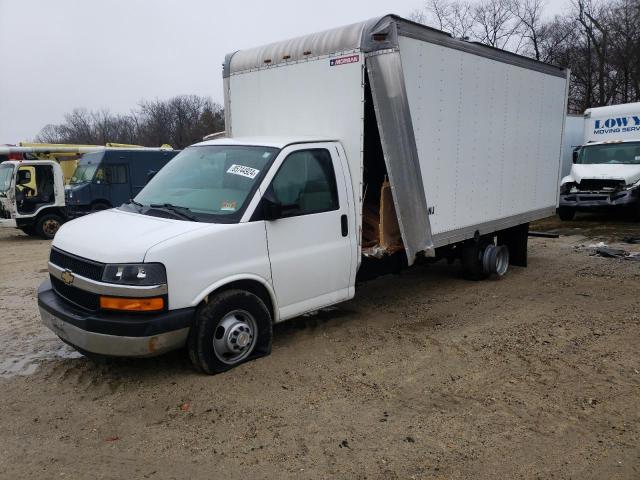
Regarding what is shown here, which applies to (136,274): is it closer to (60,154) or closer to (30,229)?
(30,229)

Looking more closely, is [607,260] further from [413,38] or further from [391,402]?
[391,402]

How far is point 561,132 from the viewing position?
29.9 ft

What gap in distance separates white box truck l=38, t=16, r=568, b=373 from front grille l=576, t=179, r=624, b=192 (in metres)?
8.84

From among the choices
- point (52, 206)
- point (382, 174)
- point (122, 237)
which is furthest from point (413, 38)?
point (52, 206)

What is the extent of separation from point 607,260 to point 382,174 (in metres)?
5.61

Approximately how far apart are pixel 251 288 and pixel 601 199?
13.0 m

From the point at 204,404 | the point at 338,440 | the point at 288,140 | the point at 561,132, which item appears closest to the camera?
the point at 338,440

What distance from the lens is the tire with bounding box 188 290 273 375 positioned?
173 inches

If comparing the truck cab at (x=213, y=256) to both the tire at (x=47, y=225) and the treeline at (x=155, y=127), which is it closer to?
the tire at (x=47, y=225)

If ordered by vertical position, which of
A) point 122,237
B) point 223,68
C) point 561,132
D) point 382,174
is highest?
point 223,68

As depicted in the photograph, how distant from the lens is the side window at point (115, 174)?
57.1ft

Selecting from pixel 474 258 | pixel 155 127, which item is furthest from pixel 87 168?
pixel 155 127

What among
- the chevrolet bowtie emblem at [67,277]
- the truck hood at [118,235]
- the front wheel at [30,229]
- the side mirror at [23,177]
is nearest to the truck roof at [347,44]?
Answer: the truck hood at [118,235]

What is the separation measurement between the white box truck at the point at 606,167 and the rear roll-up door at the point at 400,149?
35.5 ft
